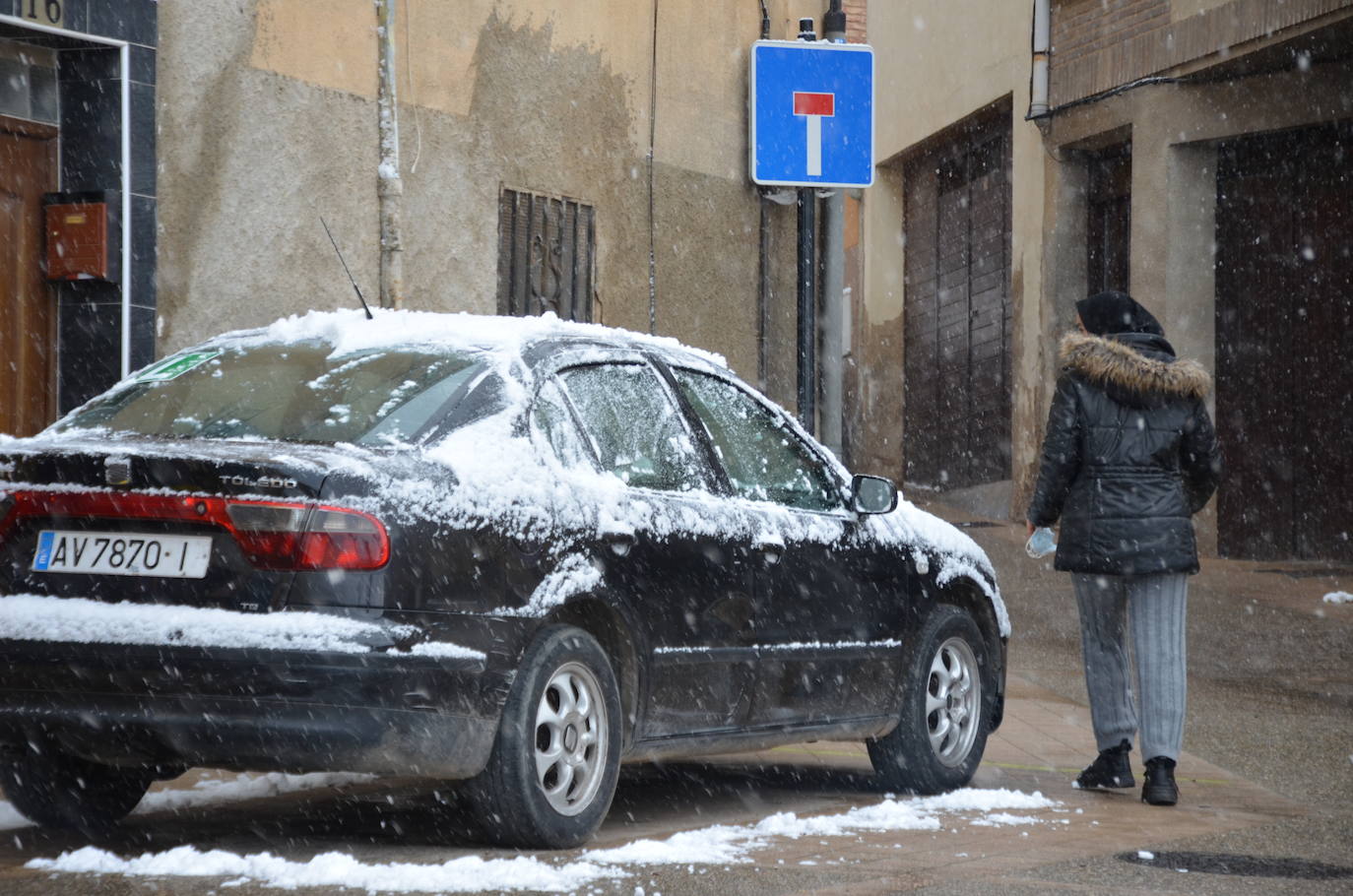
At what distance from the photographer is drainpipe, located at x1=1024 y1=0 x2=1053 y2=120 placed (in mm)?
19094

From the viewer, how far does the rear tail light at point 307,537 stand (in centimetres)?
487

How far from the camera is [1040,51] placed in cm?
1922

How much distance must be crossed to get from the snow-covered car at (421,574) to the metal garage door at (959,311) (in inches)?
582

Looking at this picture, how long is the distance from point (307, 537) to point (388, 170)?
6.89 m

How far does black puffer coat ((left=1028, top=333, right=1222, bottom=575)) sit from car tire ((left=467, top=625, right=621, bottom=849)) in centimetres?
241

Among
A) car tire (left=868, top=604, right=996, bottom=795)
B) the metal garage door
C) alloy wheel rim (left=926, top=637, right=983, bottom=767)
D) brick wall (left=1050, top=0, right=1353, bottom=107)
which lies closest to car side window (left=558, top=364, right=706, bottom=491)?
car tire (left=868, top=604, right=996, bottom=795)

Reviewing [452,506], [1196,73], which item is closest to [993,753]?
[452,506]

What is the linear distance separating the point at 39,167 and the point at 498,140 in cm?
341

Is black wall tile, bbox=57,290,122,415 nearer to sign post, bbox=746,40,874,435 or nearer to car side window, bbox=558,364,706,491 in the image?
sign post, bbox=746,40,874,435

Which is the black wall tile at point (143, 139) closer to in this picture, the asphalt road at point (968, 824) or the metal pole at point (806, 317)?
the metal pole at point (806, 317)

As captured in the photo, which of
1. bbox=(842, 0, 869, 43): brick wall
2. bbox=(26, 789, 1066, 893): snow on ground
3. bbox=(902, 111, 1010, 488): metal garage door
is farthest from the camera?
bbox=(842, 0, 869, 43): brick wall

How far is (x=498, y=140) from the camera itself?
12516 millimetres

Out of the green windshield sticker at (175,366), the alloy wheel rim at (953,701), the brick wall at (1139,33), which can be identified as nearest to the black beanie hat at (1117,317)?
the alloy wheel rim at (953,701)

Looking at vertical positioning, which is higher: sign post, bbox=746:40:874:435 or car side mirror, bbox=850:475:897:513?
sign post, bbox=746:40:874:435
